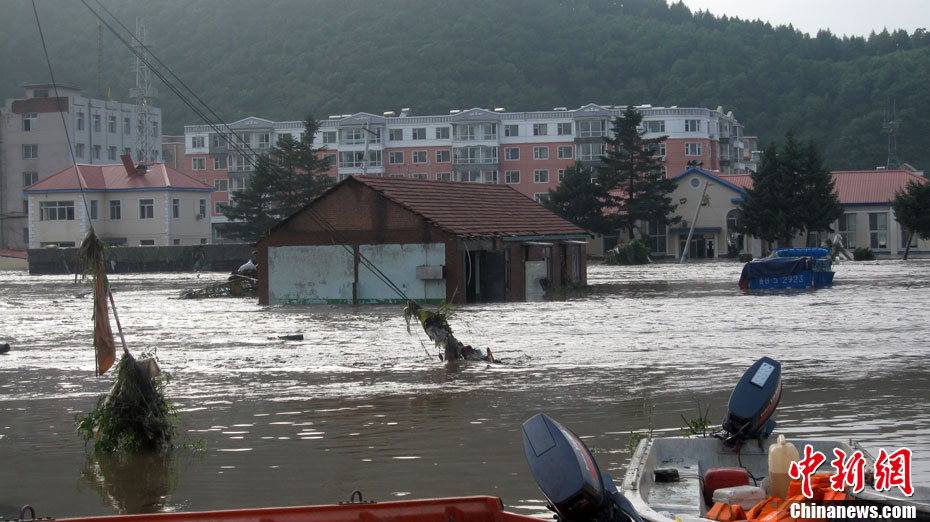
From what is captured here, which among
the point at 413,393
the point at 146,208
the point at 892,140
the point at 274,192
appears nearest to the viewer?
the point at 413,393

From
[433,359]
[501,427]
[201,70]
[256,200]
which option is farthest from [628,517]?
[201,70]

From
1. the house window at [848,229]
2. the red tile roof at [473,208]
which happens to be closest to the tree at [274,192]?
the house window at [848,229]

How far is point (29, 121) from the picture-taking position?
10425 cm

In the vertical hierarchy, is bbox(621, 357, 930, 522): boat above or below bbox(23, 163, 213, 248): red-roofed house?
below

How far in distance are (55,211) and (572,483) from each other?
8879 cm

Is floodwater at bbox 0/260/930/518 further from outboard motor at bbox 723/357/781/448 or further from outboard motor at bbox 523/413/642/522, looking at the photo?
outboard motor at bbox 523/413/642/522

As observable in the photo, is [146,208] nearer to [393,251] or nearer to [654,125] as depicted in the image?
[654,125]

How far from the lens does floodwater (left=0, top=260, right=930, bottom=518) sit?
10602 millimetres

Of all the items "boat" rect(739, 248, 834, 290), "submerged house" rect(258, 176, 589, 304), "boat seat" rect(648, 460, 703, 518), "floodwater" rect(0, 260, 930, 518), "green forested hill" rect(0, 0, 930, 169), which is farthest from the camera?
"green forested hill" rect(0, 0, 930, 169)

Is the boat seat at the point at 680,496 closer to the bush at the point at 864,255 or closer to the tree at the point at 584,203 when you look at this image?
the bush at the point at 864,255

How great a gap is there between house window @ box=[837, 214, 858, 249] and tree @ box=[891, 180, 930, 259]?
11.3 metres

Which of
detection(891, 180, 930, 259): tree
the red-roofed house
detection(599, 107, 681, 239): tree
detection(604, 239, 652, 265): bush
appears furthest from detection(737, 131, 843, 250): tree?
the red-roofed house

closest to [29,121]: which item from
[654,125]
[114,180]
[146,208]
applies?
[114,180]

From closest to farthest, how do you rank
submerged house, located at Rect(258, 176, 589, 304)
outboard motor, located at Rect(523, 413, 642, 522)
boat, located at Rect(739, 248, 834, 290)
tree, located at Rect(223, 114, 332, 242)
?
outboard motor, located at Rect(523, 413, 642, 522) → submerged house, located at Rect(258, 176, 589, 304) → boat, located at Rect(739, 248, 834, 290) → tree, located at Rect(223, 114, 332, 242)
